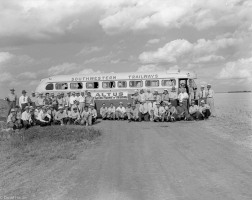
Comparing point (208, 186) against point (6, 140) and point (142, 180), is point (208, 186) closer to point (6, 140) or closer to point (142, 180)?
point (142, 180)

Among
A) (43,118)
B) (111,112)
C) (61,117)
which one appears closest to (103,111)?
(111,112)

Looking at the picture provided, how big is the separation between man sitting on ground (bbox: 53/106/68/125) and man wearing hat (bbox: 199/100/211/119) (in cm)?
763

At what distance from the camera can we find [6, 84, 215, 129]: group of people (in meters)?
17.2

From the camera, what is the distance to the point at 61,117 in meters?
17.4

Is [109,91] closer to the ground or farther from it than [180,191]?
farther from it

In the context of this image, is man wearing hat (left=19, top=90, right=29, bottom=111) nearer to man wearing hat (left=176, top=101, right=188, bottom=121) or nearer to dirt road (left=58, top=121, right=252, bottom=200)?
dirt road (left=58, top=121, right=252, bottom=200)

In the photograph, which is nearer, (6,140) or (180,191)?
(180,191)

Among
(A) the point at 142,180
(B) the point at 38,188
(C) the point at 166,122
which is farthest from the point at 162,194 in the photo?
(C) the point at 166,122

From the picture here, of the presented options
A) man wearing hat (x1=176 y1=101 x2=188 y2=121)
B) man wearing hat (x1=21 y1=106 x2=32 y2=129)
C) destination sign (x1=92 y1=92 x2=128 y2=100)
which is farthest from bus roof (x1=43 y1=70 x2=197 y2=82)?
man wearing hat (x1=21 y1=106 x2=32 y2=129)

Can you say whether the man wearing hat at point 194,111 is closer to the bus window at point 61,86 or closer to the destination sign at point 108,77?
the destination sign at point 108,77

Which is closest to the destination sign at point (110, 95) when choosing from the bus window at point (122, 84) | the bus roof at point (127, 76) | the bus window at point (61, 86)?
the bus window at point (122, 84)

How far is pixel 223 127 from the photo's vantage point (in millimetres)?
15289

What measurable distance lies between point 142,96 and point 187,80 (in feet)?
14.6

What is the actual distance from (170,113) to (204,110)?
6.39 ft
